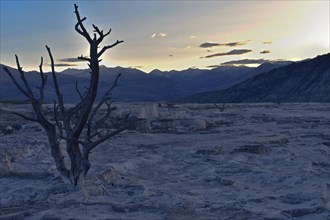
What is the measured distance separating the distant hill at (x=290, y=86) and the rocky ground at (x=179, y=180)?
3807 inches

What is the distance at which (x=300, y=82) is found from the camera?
5162 inches

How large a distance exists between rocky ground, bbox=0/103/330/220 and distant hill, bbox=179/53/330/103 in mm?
96709

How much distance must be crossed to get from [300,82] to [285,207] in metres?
126

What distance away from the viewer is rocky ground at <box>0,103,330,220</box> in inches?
392

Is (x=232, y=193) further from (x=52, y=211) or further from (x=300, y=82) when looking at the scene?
(x=300, y=82)

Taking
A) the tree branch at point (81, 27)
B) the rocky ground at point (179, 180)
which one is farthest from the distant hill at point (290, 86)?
the tree branch at point (81, 27)

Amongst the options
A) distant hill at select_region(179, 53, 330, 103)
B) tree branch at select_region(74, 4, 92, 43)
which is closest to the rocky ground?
tree branch at select_region(74, 4, 92, 43)

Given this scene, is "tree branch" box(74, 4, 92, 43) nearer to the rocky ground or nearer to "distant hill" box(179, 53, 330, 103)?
the rocky ground

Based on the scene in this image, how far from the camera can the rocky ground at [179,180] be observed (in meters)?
9.96

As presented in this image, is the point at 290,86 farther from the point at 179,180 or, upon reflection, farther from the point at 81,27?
the point at 81,27

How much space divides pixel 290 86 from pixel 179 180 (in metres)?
124

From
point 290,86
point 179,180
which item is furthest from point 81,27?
point 290,86

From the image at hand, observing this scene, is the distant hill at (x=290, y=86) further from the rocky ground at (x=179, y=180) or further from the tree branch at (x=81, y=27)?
the tree branch at (x=81, y=27)

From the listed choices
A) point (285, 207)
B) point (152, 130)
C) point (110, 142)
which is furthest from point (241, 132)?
point (285, 207)
